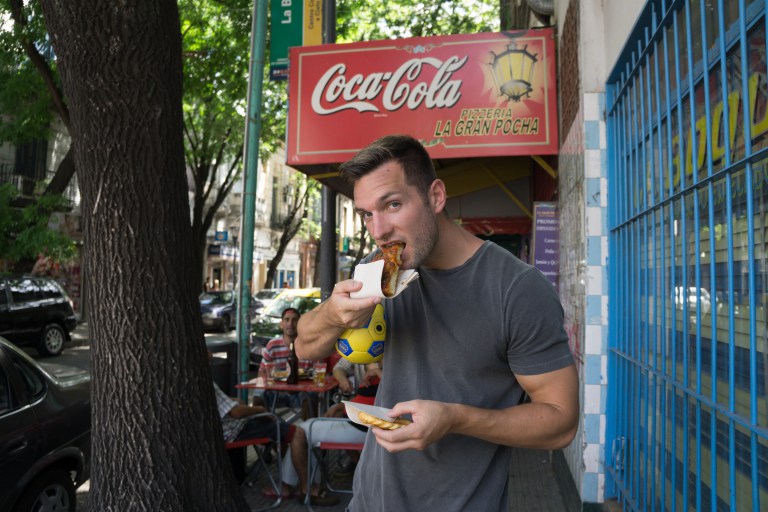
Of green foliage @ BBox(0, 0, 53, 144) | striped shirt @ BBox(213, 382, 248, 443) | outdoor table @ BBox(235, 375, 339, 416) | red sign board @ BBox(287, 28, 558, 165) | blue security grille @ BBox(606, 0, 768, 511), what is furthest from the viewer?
green foliage @ BBox(0, 0, 53, 144)

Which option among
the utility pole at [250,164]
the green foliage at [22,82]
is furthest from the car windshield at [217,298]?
the utility pole at [250,164]

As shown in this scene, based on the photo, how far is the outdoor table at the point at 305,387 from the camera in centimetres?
634

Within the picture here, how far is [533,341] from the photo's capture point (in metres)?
1.76

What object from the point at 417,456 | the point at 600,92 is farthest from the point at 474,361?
the point at 600,92

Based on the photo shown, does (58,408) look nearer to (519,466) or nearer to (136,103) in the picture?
(136,103)

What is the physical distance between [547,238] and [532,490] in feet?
7.99

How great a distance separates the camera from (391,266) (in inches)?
70.7

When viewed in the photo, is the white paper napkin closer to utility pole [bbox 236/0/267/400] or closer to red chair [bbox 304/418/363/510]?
red chair [bbox 304/418/363/510]

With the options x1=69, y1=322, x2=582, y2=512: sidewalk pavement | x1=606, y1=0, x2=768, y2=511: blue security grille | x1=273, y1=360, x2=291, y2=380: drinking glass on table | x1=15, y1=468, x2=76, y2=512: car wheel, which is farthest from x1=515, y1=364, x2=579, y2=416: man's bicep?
x1=273, y1=360, x2=291, y2=380: drinking glass on table

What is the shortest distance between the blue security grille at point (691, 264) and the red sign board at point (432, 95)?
2.27 m

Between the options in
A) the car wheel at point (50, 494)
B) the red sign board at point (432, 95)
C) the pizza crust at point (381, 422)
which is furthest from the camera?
the red sign board at point (432, 95)

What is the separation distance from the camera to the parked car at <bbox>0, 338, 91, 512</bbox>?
414cm

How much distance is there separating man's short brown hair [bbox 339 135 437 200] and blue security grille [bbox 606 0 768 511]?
0.99m

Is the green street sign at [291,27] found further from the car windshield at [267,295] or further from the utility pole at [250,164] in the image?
the car windshield at [267,295]
